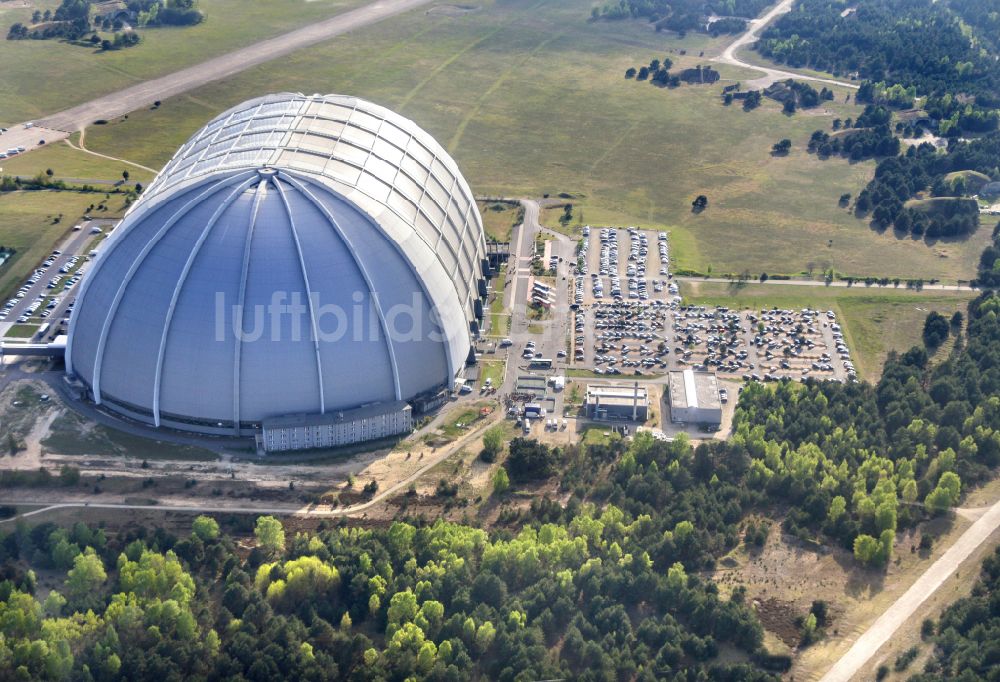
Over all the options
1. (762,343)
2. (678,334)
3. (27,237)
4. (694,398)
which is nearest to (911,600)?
(694,398)

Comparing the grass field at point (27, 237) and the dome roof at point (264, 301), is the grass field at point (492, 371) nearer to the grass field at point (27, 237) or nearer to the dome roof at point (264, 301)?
the dome roof at point (264, 301)

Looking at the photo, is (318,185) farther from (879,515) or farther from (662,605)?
(879,515)

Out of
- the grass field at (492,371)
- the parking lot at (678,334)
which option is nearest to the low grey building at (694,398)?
the parking lot at (678,334)

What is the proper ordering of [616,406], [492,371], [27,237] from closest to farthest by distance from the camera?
[616,406], [492,371], [27,237]

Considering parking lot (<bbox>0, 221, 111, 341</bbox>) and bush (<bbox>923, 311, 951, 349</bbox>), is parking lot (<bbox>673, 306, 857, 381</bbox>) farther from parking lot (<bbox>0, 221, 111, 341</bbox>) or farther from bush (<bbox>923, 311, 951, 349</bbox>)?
parking lot (<bbox>0, 221, 111, 341</bbox>)

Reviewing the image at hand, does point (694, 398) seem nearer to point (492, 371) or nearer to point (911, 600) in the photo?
point (492, 371)

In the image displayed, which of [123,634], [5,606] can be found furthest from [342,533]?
[5,606]
